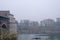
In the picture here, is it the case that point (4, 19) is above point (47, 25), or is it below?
above

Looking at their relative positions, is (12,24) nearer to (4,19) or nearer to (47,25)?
(4,19)

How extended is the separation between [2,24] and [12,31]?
27 centimetres

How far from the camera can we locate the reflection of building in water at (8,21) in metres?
2.78

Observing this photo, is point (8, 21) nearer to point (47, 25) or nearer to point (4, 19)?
point (4, 19)

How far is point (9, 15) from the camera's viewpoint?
289 centimetres

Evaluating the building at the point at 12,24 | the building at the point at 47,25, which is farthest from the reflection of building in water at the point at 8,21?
the building at the point at 47,25

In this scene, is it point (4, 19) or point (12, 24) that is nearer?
point (4, 19)

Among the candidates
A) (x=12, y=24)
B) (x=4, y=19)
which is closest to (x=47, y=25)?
(x=12, y=24)

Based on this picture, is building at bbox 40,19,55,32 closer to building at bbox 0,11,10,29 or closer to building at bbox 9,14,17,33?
building at bbox 9,14,17,33

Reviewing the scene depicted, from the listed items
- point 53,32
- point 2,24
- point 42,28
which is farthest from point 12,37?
point 53,32

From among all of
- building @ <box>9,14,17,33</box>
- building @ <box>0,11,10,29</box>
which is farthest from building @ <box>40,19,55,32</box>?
building @ <box>0,11,10,29</box>

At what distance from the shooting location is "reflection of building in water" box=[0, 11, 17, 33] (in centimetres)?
278

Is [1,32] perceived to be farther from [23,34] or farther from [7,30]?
[23,34]

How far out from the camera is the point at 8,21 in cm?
287
